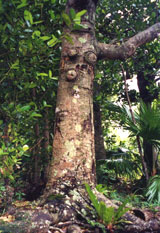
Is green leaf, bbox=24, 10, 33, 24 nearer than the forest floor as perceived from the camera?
Yes

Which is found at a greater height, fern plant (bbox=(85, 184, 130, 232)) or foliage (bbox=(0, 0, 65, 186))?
foliage (bbox=(0, 0, 65, 186))

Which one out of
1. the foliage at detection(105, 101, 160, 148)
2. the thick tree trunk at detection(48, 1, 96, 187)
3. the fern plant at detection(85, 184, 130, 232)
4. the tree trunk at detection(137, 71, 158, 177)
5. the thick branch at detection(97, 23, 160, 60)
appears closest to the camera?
the fern plant at detection(85, 184, 130, 232)

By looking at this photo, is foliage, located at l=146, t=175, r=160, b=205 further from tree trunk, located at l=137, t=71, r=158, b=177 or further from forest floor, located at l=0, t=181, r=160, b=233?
tree trunk, located at l=137, t=71, r=158, b=177

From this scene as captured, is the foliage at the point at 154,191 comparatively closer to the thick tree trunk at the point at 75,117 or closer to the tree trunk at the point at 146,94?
the thick tree trunk at the point at 75,117

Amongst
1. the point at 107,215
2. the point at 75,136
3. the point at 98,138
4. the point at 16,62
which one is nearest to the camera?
the point at 16,62

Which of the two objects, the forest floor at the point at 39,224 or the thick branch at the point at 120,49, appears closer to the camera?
the forest floor at the point at 39,224

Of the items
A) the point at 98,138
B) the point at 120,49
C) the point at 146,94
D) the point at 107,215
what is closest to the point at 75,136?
the point at 107,215

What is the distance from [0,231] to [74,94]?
138cm

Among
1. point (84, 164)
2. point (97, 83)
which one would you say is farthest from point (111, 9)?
point (84, 164)

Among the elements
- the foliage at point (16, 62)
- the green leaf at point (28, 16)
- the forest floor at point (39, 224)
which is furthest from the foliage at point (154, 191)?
the green leaf at point (28, 16)

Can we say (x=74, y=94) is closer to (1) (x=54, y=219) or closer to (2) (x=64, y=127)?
(2) (x=64, y=127)

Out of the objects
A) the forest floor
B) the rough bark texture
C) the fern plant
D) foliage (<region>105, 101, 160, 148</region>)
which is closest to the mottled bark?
foliage (<region>105, 101, 160, 148</region>)

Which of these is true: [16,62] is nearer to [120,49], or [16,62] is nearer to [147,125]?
[120,49]

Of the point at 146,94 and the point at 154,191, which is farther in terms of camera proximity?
the point at 146,94
